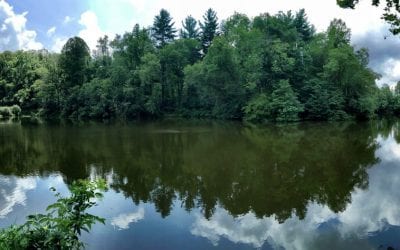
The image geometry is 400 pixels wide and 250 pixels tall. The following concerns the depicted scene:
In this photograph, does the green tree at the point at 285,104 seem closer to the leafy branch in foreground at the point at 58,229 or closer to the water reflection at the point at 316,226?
the water reflection at the point at 316,226

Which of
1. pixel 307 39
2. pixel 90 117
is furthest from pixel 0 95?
pixel 307 39

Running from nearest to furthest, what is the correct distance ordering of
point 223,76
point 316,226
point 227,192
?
point 316,226 < point 227,192 < point 223,76

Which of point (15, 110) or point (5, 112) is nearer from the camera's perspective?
point (5, 112)

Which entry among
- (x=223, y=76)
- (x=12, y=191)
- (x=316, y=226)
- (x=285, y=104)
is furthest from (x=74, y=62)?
(x=316, y=226)

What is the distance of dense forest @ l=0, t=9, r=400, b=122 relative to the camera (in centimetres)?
4705

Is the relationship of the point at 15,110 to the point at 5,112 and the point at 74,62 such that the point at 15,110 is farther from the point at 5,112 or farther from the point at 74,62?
the point at 74,62

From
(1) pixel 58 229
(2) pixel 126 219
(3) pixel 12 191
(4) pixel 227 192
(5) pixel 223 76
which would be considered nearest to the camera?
(1) pixel 58 229

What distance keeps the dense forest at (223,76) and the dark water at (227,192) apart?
2432 centimetres

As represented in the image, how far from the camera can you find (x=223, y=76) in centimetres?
5162

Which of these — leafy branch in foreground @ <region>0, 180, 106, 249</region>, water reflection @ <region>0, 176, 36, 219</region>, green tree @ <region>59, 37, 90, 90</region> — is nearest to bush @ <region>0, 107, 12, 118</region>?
green tree @ <region>59, 37, 90, 90</region>

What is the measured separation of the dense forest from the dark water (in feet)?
79.8

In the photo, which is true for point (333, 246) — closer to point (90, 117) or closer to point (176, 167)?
point (176, 167)

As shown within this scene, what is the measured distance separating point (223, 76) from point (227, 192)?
131 feet

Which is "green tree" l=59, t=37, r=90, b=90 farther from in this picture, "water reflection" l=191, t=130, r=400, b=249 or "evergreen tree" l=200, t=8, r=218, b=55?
"water reflection" l=191, t=130, r=400, b=249
